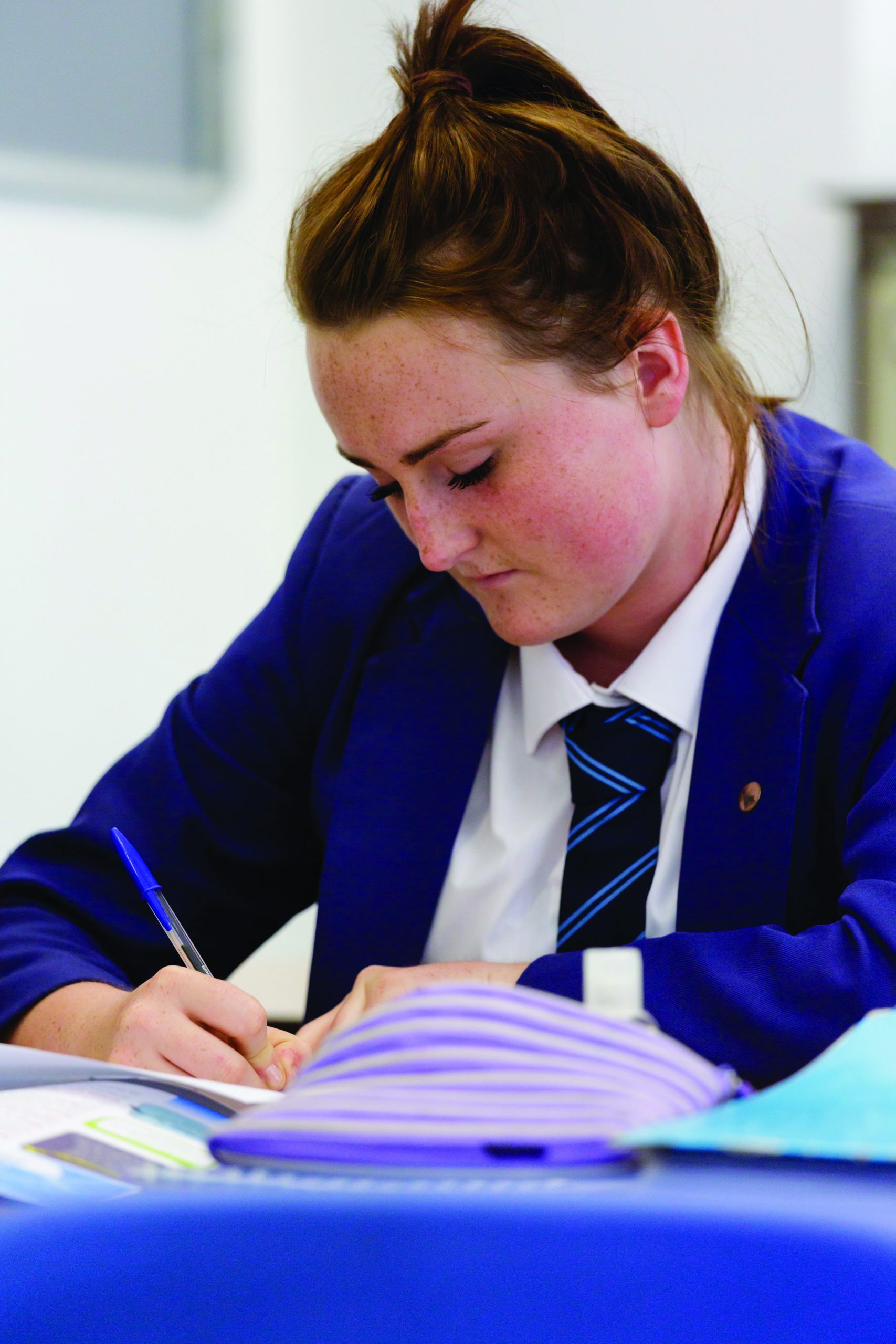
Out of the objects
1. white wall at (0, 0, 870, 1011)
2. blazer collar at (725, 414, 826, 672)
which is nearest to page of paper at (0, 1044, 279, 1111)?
blazer collar at (725, 414, 826, 672)

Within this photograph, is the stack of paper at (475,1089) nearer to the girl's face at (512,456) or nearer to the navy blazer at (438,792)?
the navy blazer at (438,792)

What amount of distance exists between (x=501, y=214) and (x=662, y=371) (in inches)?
6.9

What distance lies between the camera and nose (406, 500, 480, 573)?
0.99m

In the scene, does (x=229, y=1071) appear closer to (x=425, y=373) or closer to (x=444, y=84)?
(x=425, y=373)

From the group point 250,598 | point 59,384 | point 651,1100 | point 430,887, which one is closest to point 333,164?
point 430,887

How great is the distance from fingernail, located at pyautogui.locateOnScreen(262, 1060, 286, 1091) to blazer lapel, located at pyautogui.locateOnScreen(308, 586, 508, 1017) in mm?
242

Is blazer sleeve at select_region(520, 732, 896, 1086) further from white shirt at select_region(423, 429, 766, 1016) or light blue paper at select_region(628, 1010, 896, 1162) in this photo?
light blue paper at select_region(628, 1010, 896, 1162)

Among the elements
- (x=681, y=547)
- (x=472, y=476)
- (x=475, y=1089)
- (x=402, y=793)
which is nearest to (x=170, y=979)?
(x=402, y=793)

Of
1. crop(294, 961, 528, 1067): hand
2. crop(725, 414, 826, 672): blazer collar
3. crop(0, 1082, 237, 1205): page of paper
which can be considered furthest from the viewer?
crop(725, 414, 826, 672): blazer collar

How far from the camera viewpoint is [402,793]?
1146mm

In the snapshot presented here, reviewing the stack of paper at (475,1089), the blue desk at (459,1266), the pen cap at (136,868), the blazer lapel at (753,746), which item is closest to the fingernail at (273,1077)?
the pen cap at (136,868)

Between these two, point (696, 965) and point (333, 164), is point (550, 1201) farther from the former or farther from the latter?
point (333, 164)

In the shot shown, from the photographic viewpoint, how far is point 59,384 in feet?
9.08

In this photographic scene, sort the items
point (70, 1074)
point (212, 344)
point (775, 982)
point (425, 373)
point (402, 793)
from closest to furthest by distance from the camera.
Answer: point (70, 1074)
point (775, 982)
point (425, 373)
point (402, 793)
point (212, 344)
